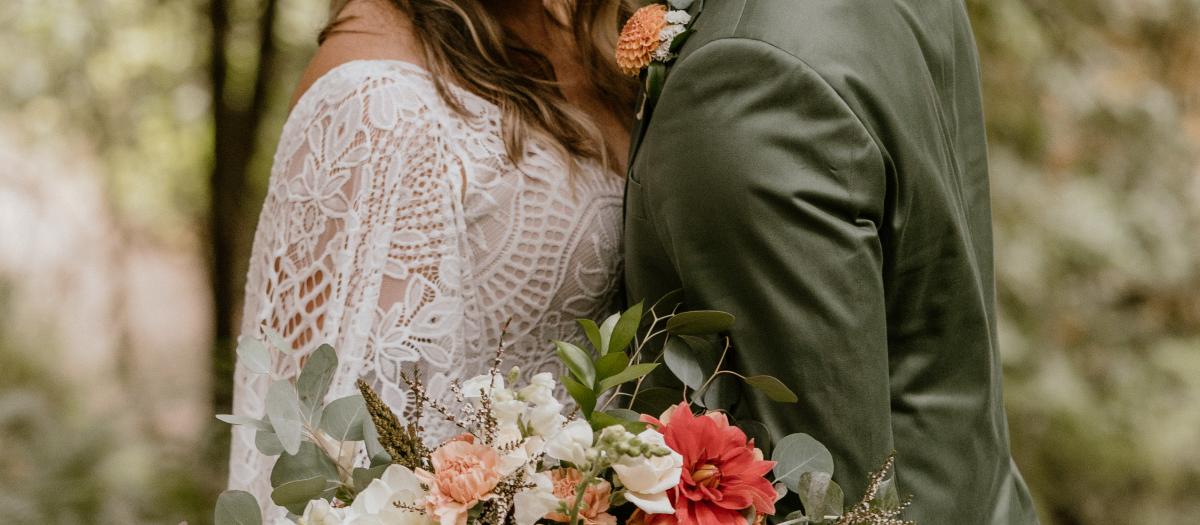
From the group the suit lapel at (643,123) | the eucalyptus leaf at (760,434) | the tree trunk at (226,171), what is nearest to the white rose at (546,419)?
the eucalyptus leaf at (760,434)

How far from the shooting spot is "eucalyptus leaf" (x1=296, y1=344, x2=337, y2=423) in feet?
2.61

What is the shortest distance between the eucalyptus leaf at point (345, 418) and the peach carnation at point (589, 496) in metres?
0.17

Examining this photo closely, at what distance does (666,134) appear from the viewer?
37.0 inches

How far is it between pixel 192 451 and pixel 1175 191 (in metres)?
2.94

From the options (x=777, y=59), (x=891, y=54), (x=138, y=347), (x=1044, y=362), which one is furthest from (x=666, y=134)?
(x=138, y=347)

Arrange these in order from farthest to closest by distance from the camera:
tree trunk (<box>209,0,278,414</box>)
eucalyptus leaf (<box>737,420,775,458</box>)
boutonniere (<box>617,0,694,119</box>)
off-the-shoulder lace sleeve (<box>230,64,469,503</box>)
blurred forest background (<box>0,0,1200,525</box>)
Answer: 1. tree trunk (<box>209,0,278,414</box>)
2. blurred forest background (<box>0,0,1200,525</box>)
3. off-the-shoulder lace sleeve (<box>230,64,469,503</box>)
4. boutonniere (<box>617,0,694,119</box>)
5. eucalyptus leaf (<box>737,420,775,458</box>)

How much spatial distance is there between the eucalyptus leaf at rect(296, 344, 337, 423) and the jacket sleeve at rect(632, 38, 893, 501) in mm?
324

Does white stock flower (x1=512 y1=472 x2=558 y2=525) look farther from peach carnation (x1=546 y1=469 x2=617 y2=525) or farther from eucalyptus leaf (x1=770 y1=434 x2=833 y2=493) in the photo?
eucalyptus leaf (x1=770 y1=434 x2=833 y2=493)

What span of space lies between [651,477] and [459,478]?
0.13 m

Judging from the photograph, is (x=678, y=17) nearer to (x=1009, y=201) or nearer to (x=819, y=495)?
(x=819, y=495)

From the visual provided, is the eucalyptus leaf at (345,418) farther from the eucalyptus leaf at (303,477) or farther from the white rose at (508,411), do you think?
the white rose at (508,411)

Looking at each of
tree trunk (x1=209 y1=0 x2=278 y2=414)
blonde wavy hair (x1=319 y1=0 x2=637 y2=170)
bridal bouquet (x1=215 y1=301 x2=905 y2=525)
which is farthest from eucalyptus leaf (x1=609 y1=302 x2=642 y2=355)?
tree trunk (x1=209 y1=0 x2=278 y2=414)

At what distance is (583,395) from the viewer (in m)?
0.81

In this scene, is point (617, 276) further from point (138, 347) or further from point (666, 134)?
point (138, 347)
